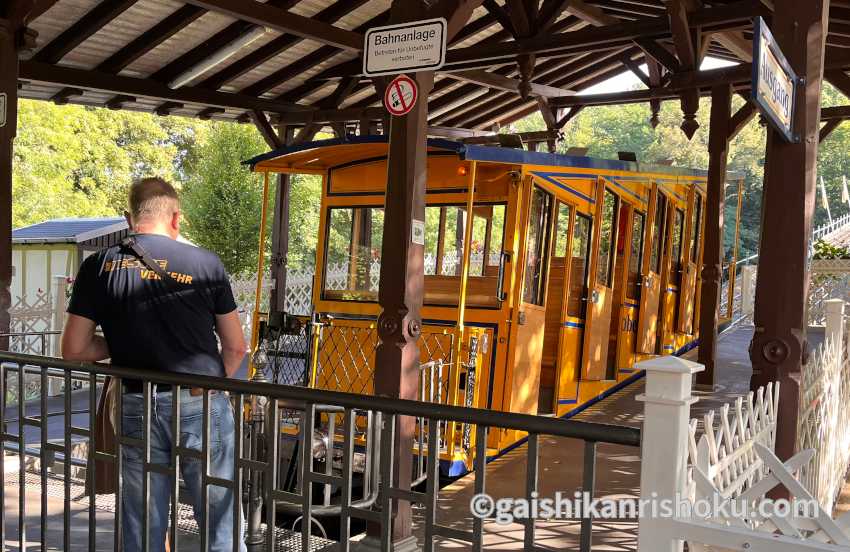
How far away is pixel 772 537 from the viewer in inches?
85.7

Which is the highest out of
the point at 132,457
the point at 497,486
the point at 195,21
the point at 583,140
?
the point at 583,140

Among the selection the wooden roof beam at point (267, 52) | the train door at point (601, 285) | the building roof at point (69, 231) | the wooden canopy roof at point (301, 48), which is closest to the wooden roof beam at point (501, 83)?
the wooden canopy roof at point (301, 48)

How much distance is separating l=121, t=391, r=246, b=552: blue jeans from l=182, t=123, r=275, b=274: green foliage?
1010 inches

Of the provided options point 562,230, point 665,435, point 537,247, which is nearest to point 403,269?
point 537,247

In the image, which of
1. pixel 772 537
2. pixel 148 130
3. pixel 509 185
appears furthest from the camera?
pixel 148 130

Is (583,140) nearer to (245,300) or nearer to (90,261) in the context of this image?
(245,300)

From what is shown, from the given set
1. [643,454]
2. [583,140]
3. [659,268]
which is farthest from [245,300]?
[583,140]

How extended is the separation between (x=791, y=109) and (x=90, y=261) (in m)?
3.86

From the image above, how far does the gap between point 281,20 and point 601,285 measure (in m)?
4.43

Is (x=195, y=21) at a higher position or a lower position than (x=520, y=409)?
higher

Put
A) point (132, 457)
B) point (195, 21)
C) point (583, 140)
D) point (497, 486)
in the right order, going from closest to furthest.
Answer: point (132, 457) < point (497, 486) < point (195, 21) < point (583, 140)

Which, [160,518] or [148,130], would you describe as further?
[148,130]

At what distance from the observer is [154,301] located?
324 centimetres

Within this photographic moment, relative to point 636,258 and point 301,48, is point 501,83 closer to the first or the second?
point 301,48
